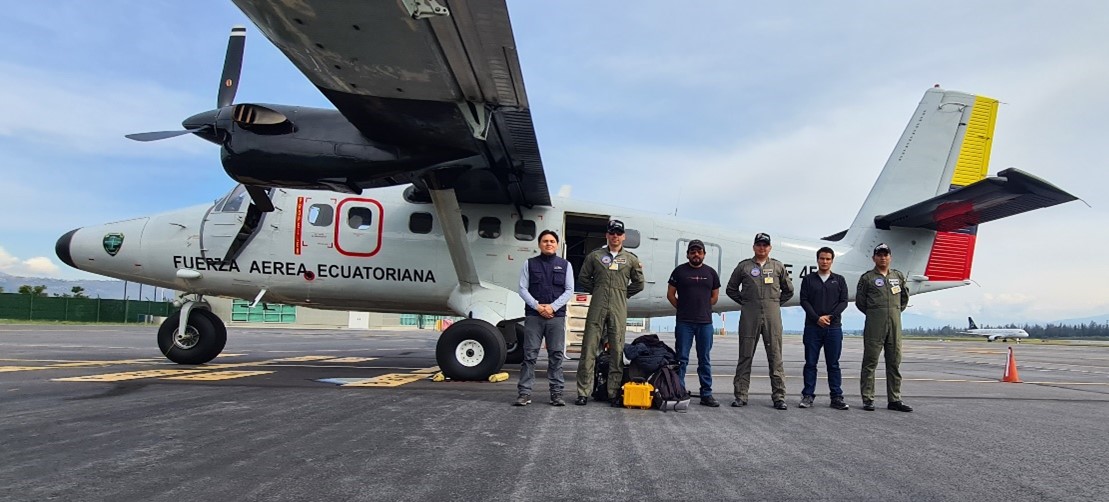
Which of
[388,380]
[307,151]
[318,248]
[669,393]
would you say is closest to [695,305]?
[669,393]

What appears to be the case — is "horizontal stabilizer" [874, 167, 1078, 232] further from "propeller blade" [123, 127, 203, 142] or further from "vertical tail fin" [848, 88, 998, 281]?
"propeller blade" [123, 127, 203, 142]

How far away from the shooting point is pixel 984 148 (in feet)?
38.3

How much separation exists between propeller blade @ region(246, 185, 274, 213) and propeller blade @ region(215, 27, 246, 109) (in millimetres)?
1313

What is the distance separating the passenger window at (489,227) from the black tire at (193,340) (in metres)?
4.45

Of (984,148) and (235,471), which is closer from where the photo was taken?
(235,471)

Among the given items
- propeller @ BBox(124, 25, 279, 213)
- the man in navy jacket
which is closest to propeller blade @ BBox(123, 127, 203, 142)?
propeller @ BBox(124, 25, 279, 213)

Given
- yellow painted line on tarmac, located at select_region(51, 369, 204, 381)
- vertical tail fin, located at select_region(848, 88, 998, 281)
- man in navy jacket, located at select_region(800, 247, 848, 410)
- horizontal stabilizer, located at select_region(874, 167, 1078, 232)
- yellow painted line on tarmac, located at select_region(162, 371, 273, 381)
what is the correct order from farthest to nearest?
1. vertical tail fin, located at select_region(848, 88, 998, 281)
2. horizontal stabilizer, located at select_region(874, 167, 1078, 232)
3. yellow painted line on tarmac, located at select_region(162, 371, 273, 381)
4. yellow painted line on tarmac, located at select_region(51, 369, 204, 381)
5. man in navy jacket, located at select_region(800, 247, 848, 410)

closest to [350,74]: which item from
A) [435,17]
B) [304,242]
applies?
[435,17]

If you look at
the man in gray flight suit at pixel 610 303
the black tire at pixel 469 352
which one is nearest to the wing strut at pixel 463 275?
the black tire at pixel 469 352

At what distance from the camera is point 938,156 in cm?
1162

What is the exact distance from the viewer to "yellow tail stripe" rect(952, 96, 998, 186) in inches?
456

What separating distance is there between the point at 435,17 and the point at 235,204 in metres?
6.55

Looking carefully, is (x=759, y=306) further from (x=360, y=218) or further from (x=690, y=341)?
(x=360, y=218)

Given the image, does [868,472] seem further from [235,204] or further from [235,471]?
[235,204]
